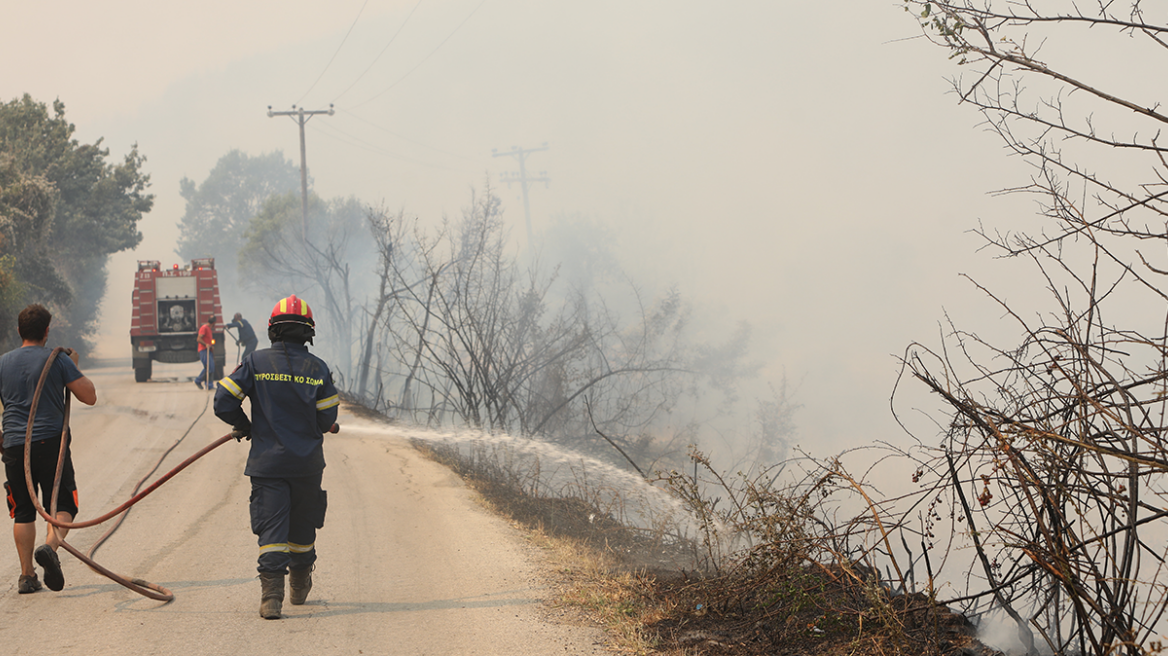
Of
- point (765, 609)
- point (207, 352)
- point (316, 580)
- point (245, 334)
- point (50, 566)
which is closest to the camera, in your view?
point (765, 609)

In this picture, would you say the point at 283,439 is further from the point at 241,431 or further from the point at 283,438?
the point at 241,431

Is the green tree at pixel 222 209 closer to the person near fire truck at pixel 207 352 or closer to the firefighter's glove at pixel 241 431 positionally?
the person near fire truck at pixel 207 352

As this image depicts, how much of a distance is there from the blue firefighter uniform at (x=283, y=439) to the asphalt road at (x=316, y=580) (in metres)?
0.47

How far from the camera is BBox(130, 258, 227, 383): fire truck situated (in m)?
21.0

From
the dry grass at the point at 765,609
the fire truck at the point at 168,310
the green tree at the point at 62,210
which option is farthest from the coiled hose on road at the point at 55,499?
the green tree at the point at 62,210

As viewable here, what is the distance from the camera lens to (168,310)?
21.4 meters

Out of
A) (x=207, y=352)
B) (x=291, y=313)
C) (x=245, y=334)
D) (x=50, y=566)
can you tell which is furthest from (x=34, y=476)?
(x=245, y=334)

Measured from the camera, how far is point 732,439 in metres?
27.5

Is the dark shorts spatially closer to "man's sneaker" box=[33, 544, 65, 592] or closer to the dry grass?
"man's sneaker" box=[33, 544, 65, 592]

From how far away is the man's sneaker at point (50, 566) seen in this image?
4.88m

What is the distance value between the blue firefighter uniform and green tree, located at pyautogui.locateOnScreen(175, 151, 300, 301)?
79.9 m

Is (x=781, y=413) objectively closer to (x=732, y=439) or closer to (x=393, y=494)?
(x=732, y=439)

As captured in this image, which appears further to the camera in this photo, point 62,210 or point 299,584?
point 62,210

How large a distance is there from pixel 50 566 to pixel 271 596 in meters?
1.51
